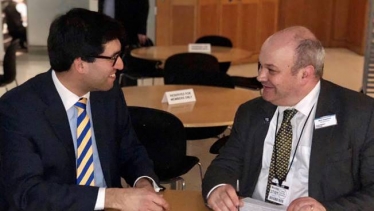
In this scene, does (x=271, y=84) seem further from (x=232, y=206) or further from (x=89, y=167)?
(x=89, y=167)

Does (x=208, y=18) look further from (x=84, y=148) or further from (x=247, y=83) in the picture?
(x=84, y=148)

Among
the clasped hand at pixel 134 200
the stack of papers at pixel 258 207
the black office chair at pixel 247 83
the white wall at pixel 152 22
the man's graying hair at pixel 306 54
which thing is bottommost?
the black office chair at pixel 247 83

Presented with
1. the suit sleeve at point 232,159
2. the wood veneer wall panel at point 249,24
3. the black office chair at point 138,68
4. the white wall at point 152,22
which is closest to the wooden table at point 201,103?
the suit sleeve at point 232,159

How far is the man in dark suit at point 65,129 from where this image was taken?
2.21 meters

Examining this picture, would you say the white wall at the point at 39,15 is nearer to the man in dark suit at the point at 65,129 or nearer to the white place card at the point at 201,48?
the white place card at the point at 201,48

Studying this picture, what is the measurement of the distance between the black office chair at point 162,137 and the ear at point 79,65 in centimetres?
114

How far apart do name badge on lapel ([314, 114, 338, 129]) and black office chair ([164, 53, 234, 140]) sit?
7.61 feet

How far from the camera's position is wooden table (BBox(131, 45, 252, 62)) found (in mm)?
6527

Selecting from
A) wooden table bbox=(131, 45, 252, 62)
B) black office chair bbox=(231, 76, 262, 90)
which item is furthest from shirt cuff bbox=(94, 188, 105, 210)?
black office chair bbox=(231, 76, 262, 90)

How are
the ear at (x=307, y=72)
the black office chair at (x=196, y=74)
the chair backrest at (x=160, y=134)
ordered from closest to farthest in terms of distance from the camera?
the ear at (x=307, y=72), the chair backrest at (x=160, y=134), the black office chair at (x=196, y=74)

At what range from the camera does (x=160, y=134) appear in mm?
3578

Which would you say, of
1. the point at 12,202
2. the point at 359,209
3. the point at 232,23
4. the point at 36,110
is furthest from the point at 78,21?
the point at 232,23

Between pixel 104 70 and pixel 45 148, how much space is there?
0.38 m

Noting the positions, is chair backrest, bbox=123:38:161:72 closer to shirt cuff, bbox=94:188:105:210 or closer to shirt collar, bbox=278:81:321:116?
shirt collar, bbox=278:81:321:116
